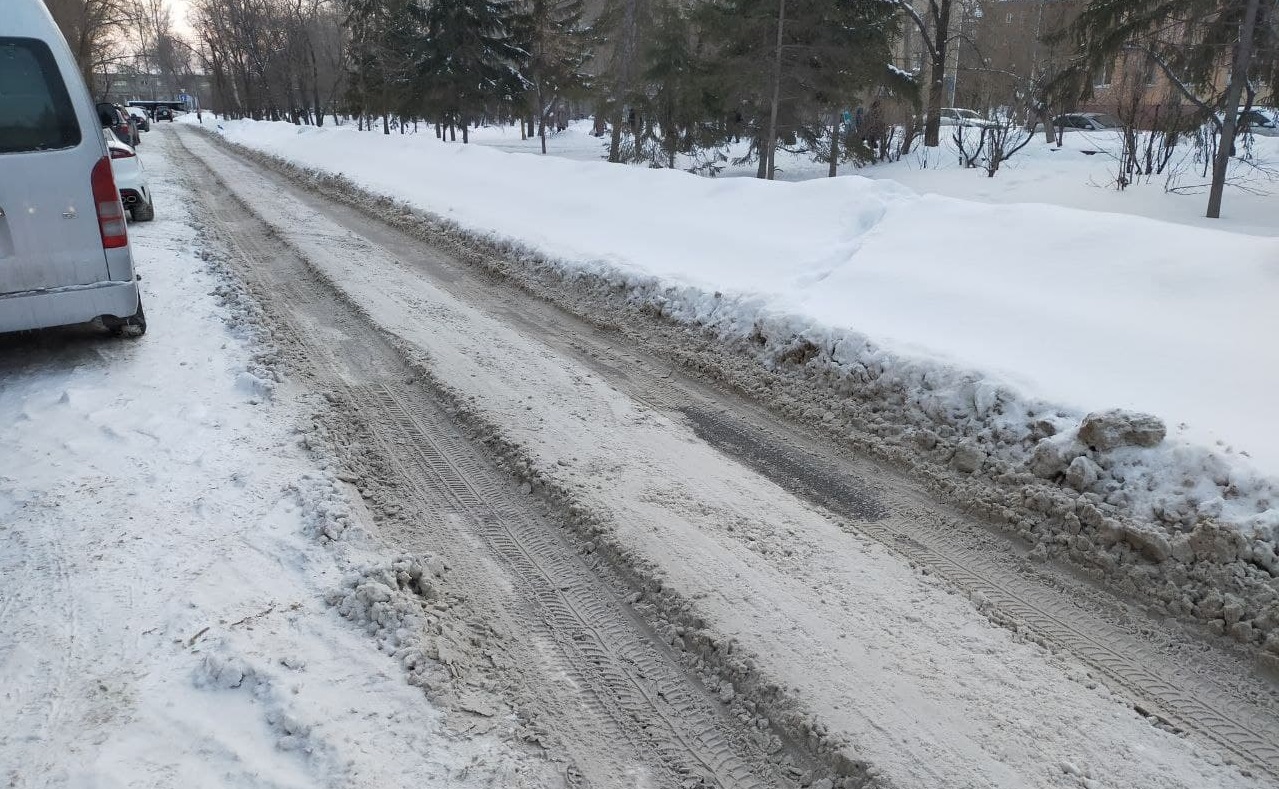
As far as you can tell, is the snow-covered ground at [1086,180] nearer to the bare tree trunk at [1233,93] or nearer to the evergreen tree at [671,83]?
the bare tree trunk at [1233,93]

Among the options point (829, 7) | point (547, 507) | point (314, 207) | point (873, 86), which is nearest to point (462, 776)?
point (547, 507)

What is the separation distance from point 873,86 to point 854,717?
77.7ft

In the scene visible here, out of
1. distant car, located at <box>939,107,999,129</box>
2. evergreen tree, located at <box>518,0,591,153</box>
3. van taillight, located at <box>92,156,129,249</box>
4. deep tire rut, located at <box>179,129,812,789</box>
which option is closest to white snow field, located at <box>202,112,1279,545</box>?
deep tire rut, located at <box>179,129,812,789</box>

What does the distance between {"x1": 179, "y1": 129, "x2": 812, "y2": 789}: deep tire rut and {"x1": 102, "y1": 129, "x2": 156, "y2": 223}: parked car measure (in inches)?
346

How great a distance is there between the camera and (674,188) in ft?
39.0

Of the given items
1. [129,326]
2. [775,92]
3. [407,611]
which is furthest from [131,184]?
[775,92]

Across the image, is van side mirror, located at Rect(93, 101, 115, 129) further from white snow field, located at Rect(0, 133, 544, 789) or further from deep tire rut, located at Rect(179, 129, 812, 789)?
deep tire rut, located at Rect(179, 129, 812, 789)

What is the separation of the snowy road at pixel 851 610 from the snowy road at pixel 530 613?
1 cm

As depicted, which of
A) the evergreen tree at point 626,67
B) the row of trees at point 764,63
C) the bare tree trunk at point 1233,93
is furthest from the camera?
the evergreen tree at point 626,67

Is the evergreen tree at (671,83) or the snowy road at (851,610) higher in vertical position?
the evergreen tree at (671,83)

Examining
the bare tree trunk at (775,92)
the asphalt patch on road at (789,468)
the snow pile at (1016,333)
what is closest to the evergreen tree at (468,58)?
the bare tree trunk at (775,92)

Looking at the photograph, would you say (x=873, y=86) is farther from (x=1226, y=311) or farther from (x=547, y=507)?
(x=547, y=507)

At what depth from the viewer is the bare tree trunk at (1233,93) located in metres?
15.0

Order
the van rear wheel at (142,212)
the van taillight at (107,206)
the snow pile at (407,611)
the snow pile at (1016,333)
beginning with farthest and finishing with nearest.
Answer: the van rear wheel at (142,212) → the van taillight at (107,206) → the snow pile at (1016,333) → the snow pile at (407,611)
